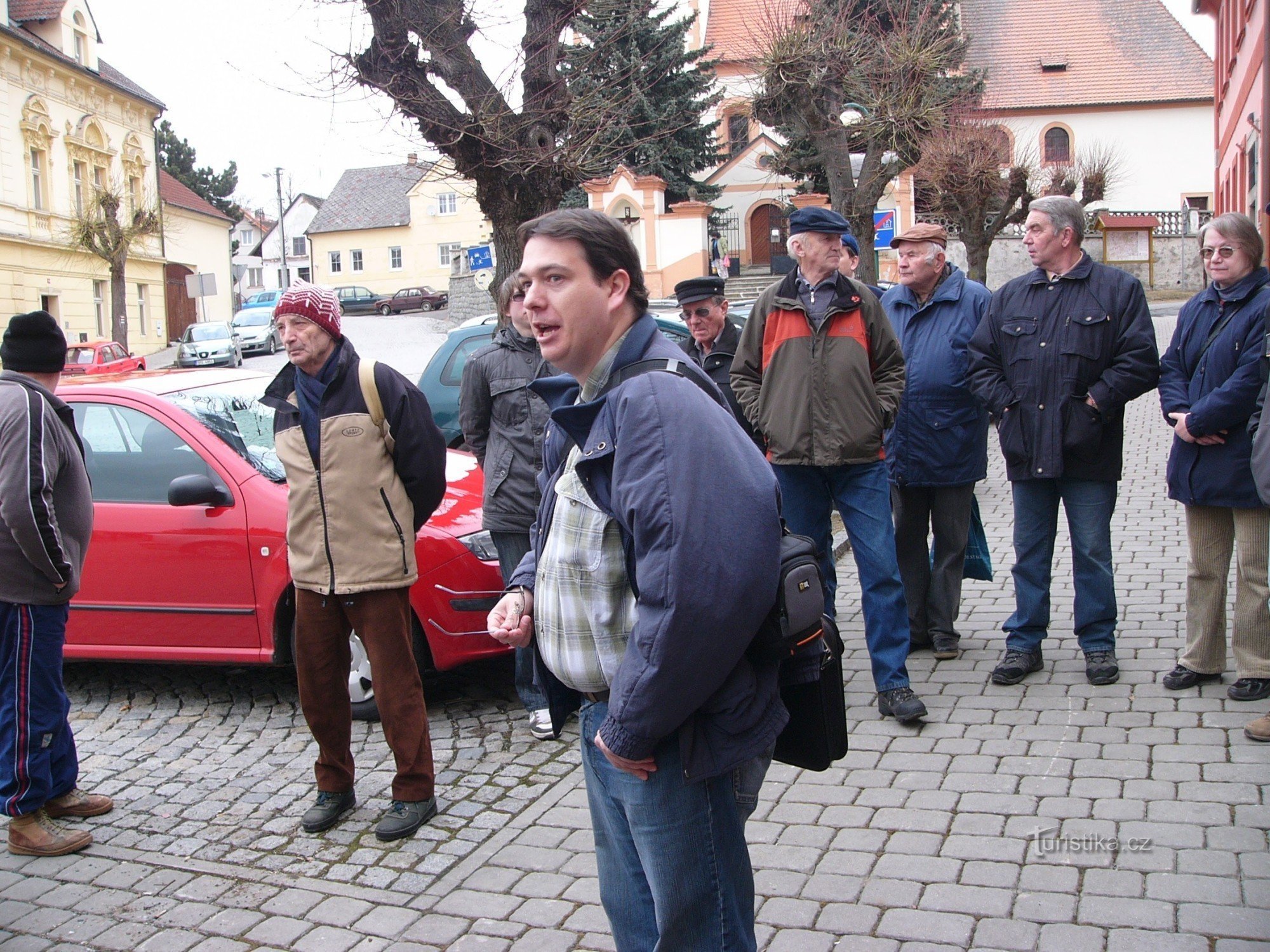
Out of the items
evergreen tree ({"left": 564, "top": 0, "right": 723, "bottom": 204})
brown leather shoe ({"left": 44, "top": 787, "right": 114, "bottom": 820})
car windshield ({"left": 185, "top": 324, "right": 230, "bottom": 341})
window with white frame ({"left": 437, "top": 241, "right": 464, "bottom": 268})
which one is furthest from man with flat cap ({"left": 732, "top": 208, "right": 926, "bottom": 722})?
window with white frame ({"left": 437, "top": 241, "right": 464, "bottom": 268})

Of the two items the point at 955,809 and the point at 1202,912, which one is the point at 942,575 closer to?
the point at 955,809

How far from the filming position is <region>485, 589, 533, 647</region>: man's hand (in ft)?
8.10

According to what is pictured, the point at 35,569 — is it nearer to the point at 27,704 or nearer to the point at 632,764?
the point at 27,704

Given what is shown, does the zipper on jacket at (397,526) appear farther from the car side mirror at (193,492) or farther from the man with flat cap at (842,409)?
the man with flat cap at (842,409)

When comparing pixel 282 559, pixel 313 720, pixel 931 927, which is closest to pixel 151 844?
pixel 313 720

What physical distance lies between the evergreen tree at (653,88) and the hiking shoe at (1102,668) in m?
7.20

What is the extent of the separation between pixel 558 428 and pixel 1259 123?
17642mm

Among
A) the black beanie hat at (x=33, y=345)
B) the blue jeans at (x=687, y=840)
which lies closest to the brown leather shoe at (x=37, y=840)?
the black beanie hat at (x=33, y=345)

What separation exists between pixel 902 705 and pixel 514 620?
2928 mm

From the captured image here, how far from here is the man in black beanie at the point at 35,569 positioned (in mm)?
4242

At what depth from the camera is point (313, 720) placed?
446cm

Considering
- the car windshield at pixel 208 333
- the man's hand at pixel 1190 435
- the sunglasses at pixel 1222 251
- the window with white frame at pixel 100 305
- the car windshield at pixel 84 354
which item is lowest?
the man's hand at pixel 1190 435

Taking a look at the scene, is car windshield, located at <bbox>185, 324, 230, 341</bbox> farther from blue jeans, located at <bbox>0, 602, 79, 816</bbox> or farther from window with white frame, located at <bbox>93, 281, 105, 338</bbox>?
blue jeans, located at <bbox>0, 602, 79, 816</bbox>

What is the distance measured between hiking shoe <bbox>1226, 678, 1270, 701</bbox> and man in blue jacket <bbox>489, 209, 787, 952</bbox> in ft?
11.1
